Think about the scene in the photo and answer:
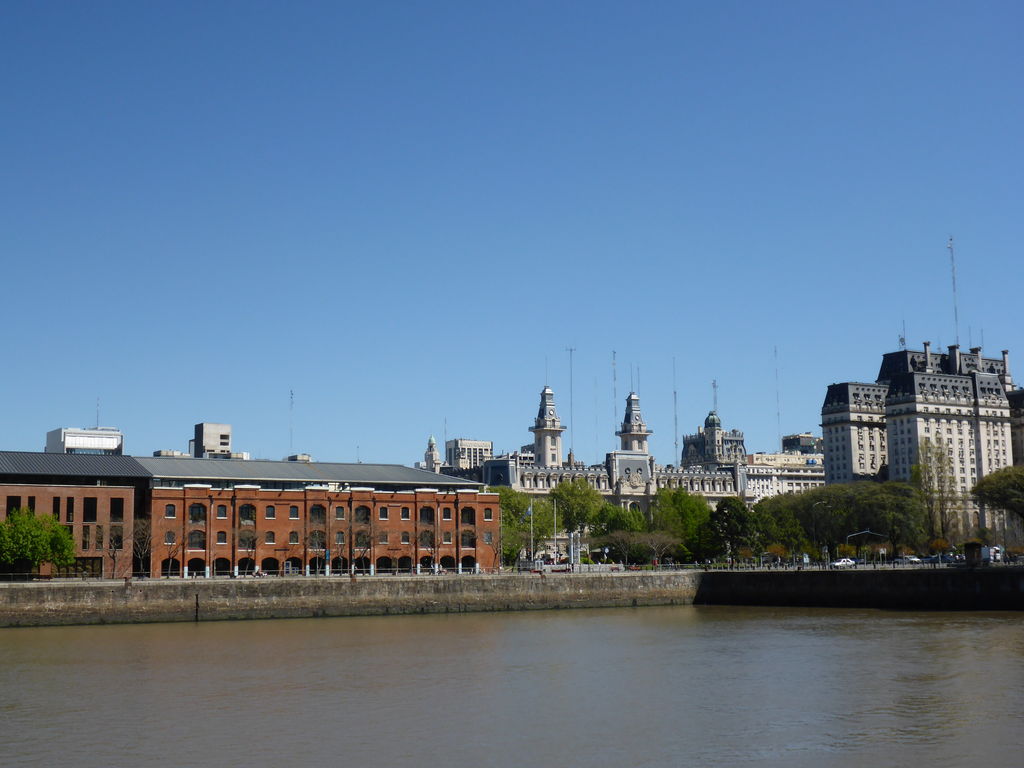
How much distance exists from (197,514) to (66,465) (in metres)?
14.9

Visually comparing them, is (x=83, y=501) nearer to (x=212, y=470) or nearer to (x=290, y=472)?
(x=212, y=470)

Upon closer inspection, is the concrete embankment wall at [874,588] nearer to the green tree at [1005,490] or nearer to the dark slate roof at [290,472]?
the dark slate roof at [290,472]

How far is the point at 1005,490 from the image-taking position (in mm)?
181500

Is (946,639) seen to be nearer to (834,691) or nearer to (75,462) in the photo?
(834,691)

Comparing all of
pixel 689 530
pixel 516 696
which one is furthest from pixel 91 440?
pixel 516 696

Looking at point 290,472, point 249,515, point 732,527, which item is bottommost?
point 732,527

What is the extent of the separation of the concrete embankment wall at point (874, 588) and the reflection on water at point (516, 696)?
1435 cm

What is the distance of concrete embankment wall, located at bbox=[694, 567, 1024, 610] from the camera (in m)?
110

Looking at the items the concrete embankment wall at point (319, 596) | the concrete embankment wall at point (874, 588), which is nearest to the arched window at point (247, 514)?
the concrete embankment wall at point (319, 596)

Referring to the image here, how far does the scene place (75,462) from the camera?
13300 cm

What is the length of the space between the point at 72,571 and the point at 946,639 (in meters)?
84.3

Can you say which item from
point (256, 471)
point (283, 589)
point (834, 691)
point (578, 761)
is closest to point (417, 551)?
point (256, 471)

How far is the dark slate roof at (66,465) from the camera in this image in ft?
418

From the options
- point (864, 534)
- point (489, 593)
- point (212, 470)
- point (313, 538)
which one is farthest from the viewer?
point (864, 534)
